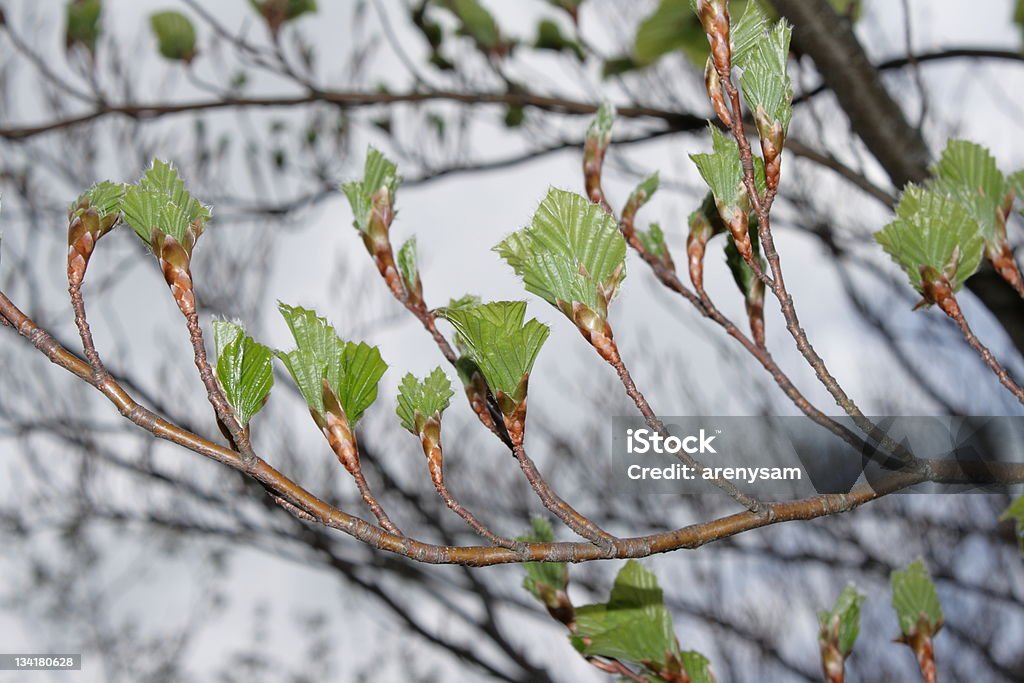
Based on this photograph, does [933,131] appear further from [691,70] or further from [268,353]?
[268,353]

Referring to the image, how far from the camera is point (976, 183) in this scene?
0.66 meters

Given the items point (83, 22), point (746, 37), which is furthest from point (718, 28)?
point (83, 22)

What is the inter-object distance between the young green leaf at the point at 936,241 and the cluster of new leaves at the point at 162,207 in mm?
427

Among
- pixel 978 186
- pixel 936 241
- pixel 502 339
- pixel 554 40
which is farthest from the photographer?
pixel 554 40

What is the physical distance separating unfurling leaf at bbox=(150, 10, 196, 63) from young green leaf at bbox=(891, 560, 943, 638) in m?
1.55

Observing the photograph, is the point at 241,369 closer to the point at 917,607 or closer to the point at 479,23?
the point at 917,607

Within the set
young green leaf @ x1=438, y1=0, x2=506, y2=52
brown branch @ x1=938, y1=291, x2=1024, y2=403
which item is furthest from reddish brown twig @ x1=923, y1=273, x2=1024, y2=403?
young green leaf @ x1=438, y1=0, x2=506, y2=52

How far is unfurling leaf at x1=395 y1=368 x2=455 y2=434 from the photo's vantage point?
19.8 inches

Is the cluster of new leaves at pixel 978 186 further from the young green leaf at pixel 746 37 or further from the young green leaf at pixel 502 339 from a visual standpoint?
the young green leaf at pixel 502 339

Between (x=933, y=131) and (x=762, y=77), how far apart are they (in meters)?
2.35

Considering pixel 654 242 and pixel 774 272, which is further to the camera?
pixel 654 242

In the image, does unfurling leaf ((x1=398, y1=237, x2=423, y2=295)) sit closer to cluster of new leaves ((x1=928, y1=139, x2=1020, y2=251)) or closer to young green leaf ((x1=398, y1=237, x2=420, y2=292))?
young green leaf ((x1=398, y1=237, x2=420, y2=292))

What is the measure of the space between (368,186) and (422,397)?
0.21m

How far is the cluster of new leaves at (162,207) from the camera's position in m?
0.46
